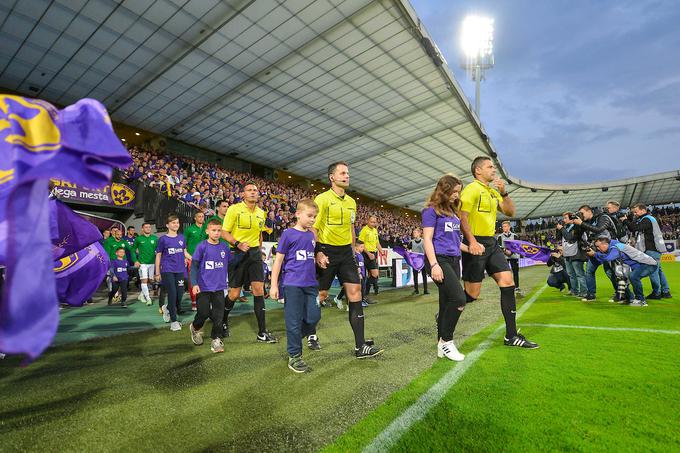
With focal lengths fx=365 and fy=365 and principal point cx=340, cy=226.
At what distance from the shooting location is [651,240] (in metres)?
8.24

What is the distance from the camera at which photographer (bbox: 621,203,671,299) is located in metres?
7.95

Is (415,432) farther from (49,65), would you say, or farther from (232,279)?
(49,65)

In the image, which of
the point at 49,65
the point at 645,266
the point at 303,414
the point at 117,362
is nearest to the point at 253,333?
the point at 117,362

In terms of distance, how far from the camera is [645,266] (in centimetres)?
741

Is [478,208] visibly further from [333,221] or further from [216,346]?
[216,346]

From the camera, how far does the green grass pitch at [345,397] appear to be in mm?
2320

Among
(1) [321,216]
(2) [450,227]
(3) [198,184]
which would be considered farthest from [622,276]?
(3) [198,184]

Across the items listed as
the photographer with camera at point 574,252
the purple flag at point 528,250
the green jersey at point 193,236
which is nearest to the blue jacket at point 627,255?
the photographer with camera at point 574,252

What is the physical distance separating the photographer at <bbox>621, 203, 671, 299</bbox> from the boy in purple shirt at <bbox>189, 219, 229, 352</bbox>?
28.8ft

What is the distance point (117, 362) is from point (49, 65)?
18.6 metres

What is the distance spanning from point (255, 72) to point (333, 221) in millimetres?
16415

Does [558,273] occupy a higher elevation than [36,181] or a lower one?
lower

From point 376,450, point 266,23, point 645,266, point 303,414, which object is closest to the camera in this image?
point 376,450

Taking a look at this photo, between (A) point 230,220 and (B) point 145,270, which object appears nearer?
(A) point 230,220
